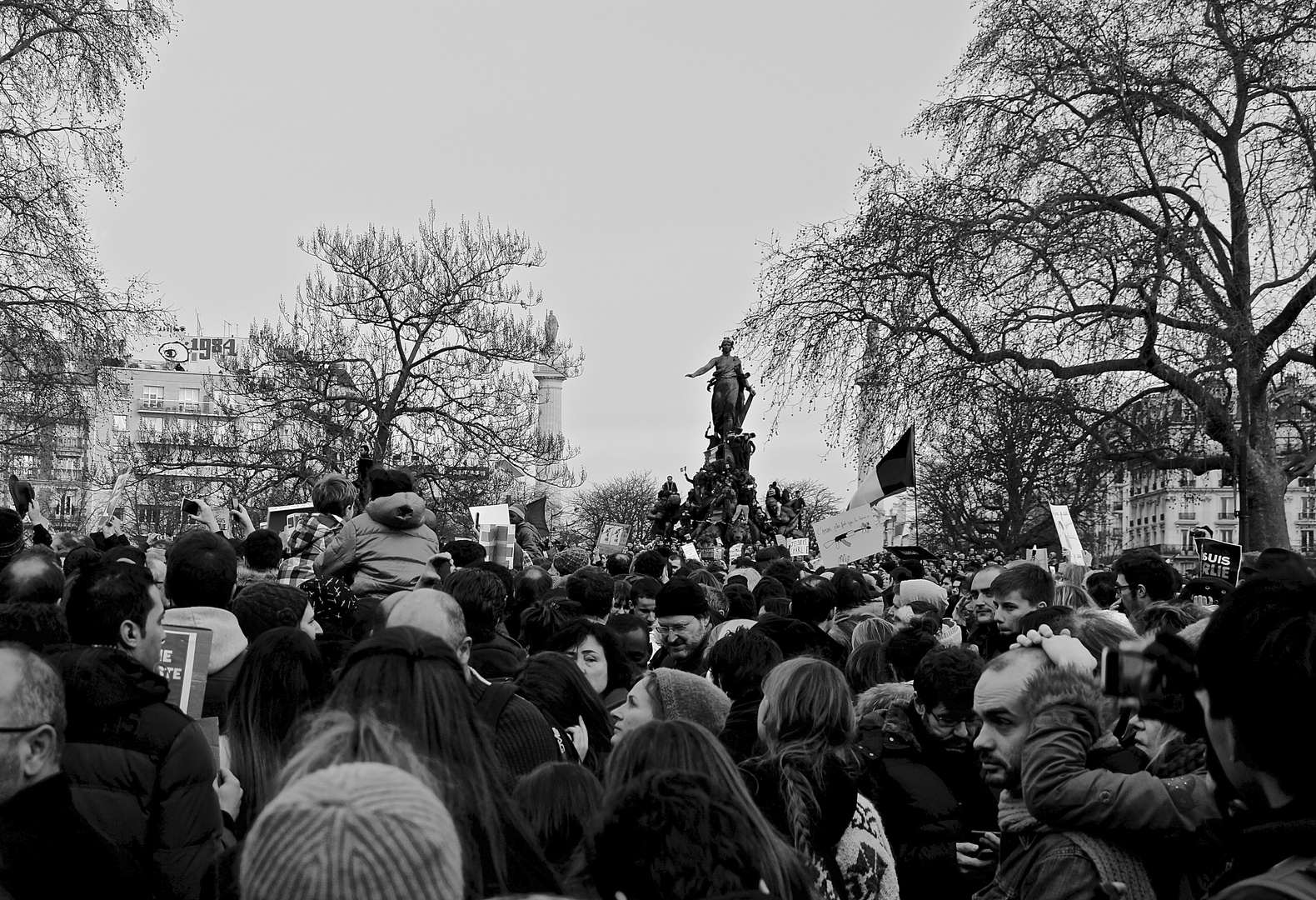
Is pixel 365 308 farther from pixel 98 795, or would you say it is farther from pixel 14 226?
pixel 98 795

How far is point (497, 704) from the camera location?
153 inches

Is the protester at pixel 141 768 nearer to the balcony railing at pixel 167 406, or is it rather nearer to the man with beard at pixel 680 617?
the man with beard at pixel 680 617

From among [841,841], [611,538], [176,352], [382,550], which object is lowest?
[841,841]

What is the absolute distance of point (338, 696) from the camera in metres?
2.77

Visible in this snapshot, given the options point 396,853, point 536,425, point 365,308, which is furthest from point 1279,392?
point 396,853

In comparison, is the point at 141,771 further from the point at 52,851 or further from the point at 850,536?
the point at 850,536

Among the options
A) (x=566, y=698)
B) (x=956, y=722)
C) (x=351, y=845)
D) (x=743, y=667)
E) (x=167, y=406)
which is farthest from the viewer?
(x=167, y=406)

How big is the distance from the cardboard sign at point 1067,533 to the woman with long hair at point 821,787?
26.5ft

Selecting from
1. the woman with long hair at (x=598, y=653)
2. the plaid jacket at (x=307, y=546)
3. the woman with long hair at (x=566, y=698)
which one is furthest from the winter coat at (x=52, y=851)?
the plaid jacket at (x=307, y=546)

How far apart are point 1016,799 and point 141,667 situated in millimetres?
2183

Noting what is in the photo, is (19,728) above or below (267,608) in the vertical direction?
below

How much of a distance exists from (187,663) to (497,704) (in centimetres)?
120

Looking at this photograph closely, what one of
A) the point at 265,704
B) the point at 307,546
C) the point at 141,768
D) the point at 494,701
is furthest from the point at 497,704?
the point at 307,546

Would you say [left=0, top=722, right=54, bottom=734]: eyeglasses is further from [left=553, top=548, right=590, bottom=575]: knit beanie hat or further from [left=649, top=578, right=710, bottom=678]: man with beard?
[left=553, top=548, right=590, bottom=575]: knit beanie hat
